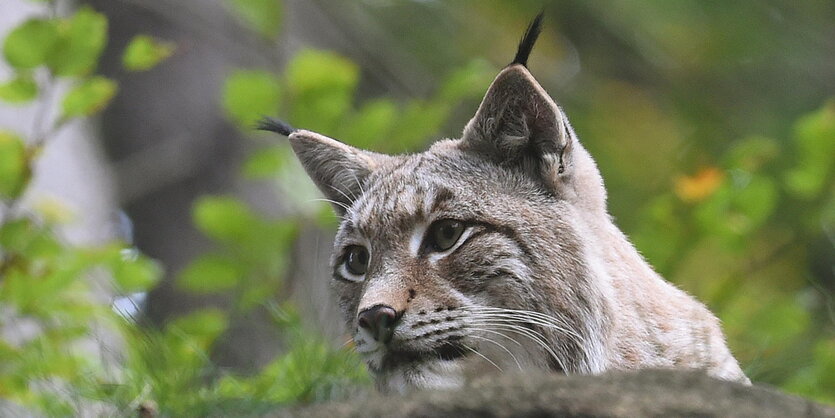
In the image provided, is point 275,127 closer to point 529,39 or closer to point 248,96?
point 248,96

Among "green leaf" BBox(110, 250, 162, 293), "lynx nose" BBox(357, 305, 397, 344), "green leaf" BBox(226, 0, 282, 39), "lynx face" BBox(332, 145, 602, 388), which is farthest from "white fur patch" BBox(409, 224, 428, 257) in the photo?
"green leaf" BBox(226, 0, 282, 39)

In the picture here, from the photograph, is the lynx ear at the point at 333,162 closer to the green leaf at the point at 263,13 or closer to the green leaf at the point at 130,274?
the green leaf at the point at 130,274

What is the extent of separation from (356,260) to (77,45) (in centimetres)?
195

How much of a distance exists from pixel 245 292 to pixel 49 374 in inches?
44.5

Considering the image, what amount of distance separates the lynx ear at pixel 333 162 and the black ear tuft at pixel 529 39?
105 centimetres

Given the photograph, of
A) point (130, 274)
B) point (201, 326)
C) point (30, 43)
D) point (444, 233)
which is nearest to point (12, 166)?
point (30, 43)

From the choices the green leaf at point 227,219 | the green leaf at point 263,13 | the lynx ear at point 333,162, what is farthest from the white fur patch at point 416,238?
the green leaf at point 263,13

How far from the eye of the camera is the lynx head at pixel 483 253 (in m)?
3.88

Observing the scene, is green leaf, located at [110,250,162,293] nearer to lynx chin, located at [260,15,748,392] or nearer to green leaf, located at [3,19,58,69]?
green leaf, located at [3,19,58,69]

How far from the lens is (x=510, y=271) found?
162 inches

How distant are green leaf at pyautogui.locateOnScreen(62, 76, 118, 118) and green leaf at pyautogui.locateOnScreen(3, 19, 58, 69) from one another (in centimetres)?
23

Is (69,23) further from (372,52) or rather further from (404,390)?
(372,52)

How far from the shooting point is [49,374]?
5.07 m

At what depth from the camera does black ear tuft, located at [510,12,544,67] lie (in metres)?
4.16
